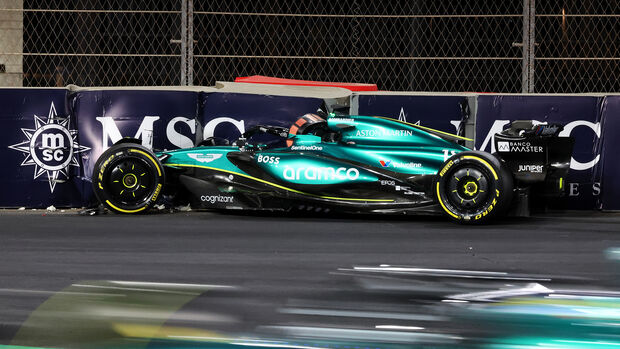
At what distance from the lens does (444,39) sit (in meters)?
13.4

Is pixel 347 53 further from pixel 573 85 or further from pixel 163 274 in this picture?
pixel 163 274

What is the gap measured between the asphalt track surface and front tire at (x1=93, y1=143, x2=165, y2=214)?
162 millimetres

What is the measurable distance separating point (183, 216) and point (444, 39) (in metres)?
4.99

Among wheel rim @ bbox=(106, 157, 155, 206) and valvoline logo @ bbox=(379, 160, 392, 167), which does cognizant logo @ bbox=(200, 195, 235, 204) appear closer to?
wheel rim @ bbox=(106, 157, 155, 206)

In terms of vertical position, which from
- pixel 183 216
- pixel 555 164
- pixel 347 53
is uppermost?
pixel 347 53

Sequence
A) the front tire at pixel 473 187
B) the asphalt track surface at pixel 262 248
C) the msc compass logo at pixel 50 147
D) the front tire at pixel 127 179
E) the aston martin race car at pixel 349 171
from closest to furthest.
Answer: the asphalt track surface at pixel 262 248 < the front tire at pixel 473 187 < the aston martin race car at pixel 349 171 < the front tire at pixel 127 179 < the msc compass logo at pixel 50 147

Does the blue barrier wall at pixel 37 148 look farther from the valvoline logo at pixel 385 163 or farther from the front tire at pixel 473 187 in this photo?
the front tire at pixel 473 187

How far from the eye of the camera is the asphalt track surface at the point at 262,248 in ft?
20.3

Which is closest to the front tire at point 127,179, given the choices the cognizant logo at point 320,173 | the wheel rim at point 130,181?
the wheel rim at point 130,181

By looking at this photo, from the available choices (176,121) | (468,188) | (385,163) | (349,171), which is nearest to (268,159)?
(349,171)


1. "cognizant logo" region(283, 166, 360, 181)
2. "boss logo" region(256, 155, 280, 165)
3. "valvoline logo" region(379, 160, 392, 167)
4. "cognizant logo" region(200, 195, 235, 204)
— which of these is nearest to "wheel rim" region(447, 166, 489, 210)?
"valvoline logo" region(379, 160, 392, 167)

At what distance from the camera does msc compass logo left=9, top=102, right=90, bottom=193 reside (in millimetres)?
10484

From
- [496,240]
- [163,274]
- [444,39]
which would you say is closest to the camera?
[163,274]

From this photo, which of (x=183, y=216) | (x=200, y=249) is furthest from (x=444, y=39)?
(x=200, y=249)
